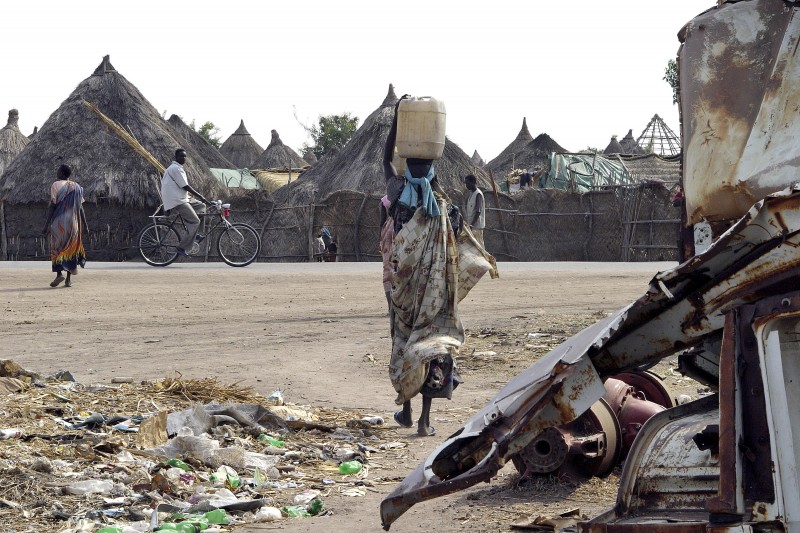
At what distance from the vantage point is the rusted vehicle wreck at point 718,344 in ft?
8.86

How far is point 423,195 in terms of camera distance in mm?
6543

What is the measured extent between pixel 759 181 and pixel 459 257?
361cm

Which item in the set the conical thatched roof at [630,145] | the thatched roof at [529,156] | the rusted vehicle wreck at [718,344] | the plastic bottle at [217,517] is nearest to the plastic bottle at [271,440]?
the plastic bottle at [217,517]

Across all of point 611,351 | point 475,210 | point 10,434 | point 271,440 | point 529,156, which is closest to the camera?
point 611,351

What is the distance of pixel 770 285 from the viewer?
2812 millimetres

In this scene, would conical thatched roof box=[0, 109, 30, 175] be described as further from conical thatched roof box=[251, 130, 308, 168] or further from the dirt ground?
the dirt ground

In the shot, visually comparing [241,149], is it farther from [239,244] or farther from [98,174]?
[239,244]

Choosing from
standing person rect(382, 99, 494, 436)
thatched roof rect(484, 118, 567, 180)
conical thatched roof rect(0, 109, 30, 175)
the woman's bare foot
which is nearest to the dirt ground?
the woman's bare foot

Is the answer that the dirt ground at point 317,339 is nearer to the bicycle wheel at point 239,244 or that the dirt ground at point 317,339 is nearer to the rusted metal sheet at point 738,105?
the bicycle wheel at point 239,244

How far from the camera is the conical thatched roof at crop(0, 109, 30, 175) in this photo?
3912 centimetres

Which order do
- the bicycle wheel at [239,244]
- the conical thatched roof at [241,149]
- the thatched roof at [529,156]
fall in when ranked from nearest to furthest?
the bicycle wheel at [239,244]
the thatched roof at [529,156]
the conical thatched roof at [241,149]

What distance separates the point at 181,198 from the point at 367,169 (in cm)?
1328

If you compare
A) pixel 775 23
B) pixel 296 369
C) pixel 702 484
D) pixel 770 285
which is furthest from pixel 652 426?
pixel 296 369

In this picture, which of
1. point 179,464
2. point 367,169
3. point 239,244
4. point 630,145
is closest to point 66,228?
point 239,244
